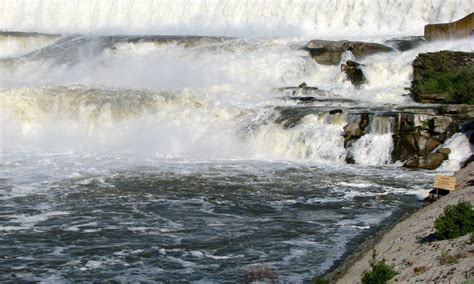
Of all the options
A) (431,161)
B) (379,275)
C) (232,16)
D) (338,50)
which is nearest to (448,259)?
(379,275)

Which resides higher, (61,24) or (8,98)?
(61,24)

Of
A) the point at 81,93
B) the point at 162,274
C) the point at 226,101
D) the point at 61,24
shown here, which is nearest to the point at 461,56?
the point at 226,101

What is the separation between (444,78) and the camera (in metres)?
26.5

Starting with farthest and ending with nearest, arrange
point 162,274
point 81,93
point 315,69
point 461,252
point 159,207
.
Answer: point 315,69 < point 81,93 < point 159,207 < point 162,274 < point 461,252

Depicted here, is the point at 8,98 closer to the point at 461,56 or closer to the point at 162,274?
the point at 461,56

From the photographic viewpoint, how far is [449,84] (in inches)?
1027

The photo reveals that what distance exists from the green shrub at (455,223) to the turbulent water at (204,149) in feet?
6.62

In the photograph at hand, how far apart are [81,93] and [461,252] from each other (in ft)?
71.0

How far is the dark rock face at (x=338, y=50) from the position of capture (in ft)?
102

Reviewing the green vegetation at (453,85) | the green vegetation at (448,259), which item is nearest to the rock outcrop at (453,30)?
the green vegetation at (453,85)

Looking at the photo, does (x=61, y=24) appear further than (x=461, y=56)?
Yes

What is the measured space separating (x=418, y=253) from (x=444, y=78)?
717 inches

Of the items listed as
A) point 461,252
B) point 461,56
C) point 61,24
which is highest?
point 61,24

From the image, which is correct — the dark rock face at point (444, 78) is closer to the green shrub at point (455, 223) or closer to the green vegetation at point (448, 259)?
the green shrub at point (455, 223)
